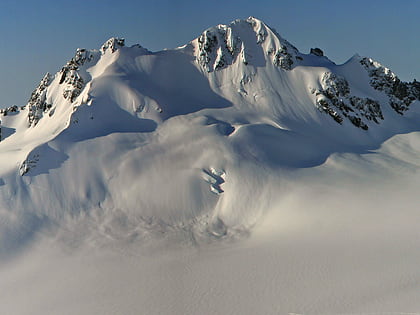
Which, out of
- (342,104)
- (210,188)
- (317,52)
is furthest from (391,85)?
(210,188)

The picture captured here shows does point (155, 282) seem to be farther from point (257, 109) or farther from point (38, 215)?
point (257, 109)

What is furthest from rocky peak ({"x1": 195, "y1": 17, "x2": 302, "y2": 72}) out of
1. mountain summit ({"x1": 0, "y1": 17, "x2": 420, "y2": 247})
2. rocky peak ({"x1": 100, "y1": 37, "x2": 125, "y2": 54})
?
rocky peak ({"x1": 100, "y1": 37, "x2": 125, "y2": 54})

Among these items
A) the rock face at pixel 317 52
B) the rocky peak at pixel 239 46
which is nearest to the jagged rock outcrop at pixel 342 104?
the rocky peak at pixel 239 46

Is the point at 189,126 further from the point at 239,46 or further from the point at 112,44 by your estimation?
the point at 112,44

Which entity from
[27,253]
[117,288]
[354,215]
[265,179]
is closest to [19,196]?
[27,253]

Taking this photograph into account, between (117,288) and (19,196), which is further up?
(19,196)

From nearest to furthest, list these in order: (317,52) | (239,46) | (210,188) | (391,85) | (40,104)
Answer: (210,188)
(40,104)
(239,46)
(391,85)
(317,52)

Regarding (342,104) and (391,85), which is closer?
(342,104)
